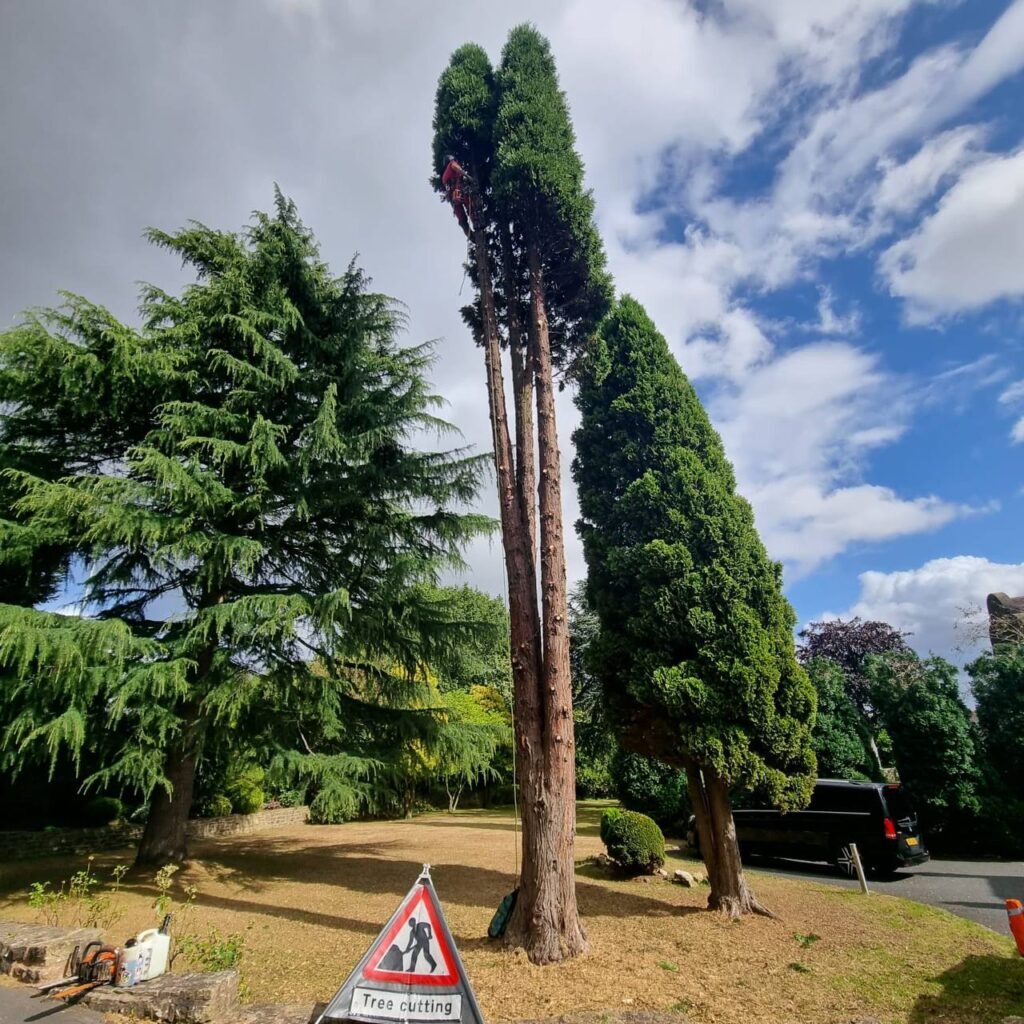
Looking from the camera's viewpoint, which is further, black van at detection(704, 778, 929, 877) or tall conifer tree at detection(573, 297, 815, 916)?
black van at detection(704, 778, 929, 877)

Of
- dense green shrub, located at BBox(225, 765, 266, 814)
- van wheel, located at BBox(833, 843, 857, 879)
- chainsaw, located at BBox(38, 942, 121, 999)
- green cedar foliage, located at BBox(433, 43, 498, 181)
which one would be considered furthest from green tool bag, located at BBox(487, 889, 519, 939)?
dense green shrub, located at BBox(225, 765, 266, 814)

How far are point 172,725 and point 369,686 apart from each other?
319cm

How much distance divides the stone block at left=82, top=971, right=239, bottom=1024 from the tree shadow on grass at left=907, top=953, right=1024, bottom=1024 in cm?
478

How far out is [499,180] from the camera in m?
7.83

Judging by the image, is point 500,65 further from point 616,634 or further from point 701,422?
point 616,634

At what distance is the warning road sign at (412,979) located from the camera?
139 inches

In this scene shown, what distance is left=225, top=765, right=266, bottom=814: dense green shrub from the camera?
17.0 metres

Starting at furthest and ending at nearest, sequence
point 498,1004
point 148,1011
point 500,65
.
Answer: point 500,65, point 498,1004, point 148,1011

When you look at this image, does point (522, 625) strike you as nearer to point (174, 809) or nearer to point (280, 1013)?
point (280, 1013)

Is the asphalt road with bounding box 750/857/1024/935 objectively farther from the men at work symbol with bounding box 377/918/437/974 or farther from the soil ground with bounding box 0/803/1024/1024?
the men at work symbol with bounding box 377/918/437/974

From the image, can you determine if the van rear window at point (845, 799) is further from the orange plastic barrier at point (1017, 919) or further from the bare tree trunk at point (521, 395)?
the bare tree trunk at point (521, 395)

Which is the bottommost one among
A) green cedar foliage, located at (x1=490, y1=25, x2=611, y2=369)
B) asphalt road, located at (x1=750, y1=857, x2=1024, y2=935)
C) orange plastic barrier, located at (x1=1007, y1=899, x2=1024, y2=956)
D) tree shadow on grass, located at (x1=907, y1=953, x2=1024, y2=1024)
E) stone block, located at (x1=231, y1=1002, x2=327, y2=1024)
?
asphalt road, located at (x1=750, y1=857, x2=1024, y2=935)

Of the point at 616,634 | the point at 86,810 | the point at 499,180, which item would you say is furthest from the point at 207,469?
the point at 86,810

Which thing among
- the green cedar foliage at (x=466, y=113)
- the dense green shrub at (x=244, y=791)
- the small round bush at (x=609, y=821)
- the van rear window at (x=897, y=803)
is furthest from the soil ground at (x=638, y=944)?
the green cedar foliage at (x=466, y=113)
